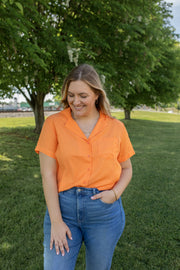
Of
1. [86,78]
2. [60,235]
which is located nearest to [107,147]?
[86,78]

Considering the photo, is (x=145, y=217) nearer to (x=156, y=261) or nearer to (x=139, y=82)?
(x=156, y=261)

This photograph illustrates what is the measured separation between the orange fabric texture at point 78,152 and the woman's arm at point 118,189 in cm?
4

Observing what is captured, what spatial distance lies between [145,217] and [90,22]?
7.71 m

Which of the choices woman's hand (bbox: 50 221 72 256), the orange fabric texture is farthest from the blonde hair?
woman's hand (bbox: 50 221 72 256)

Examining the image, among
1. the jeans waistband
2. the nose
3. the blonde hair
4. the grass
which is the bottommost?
the grass

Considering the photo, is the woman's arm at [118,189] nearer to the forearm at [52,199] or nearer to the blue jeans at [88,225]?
the blue jeans at [88,225]

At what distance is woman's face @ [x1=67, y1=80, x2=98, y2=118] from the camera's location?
1.51m

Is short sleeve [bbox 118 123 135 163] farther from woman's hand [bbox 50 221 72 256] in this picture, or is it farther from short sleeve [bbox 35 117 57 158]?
woman's hand [bbox 50 221 72 256]

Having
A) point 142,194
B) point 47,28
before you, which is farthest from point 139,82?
point 142,194

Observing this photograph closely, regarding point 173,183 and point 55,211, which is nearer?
point 55,211

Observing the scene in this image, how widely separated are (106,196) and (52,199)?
0.36 m

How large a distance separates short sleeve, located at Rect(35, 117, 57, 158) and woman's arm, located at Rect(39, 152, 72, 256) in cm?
4

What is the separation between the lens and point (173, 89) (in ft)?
48.9

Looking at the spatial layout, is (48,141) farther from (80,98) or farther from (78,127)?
(80,98)
